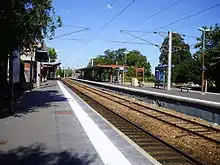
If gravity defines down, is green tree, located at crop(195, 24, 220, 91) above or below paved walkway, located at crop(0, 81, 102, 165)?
above

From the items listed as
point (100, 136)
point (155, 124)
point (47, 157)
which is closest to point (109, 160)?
point (47, 157)

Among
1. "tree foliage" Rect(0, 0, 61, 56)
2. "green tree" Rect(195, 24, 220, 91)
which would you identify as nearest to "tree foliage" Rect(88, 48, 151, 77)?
"green tree" Rect(195, 24, 220, 91)

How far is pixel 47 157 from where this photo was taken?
24.6ft

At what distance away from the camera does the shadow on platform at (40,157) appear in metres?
7.09

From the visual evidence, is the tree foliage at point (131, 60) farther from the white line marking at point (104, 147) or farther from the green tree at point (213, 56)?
the white line marking at point (104, 147)

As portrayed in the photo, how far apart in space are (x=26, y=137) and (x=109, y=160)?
3.19 meters

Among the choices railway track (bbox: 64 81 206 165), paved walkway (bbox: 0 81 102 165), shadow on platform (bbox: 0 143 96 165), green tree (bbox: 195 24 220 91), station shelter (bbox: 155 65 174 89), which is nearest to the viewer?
shadow on platform (bbox: 0 143 96 165)

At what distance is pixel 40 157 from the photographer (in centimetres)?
749

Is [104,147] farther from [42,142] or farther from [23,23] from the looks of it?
[23,23]

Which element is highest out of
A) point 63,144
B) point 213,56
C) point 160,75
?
point 213,56

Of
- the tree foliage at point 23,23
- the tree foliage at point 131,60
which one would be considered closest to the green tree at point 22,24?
the tree foliage at point 23,23

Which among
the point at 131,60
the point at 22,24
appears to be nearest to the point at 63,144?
the point at 22,24

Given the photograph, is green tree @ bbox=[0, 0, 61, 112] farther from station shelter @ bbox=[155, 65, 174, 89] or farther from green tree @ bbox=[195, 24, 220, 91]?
station shelter @ bbox=[155, 65, 174, 89]

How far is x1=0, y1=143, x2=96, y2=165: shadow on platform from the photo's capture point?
23.3 ft
